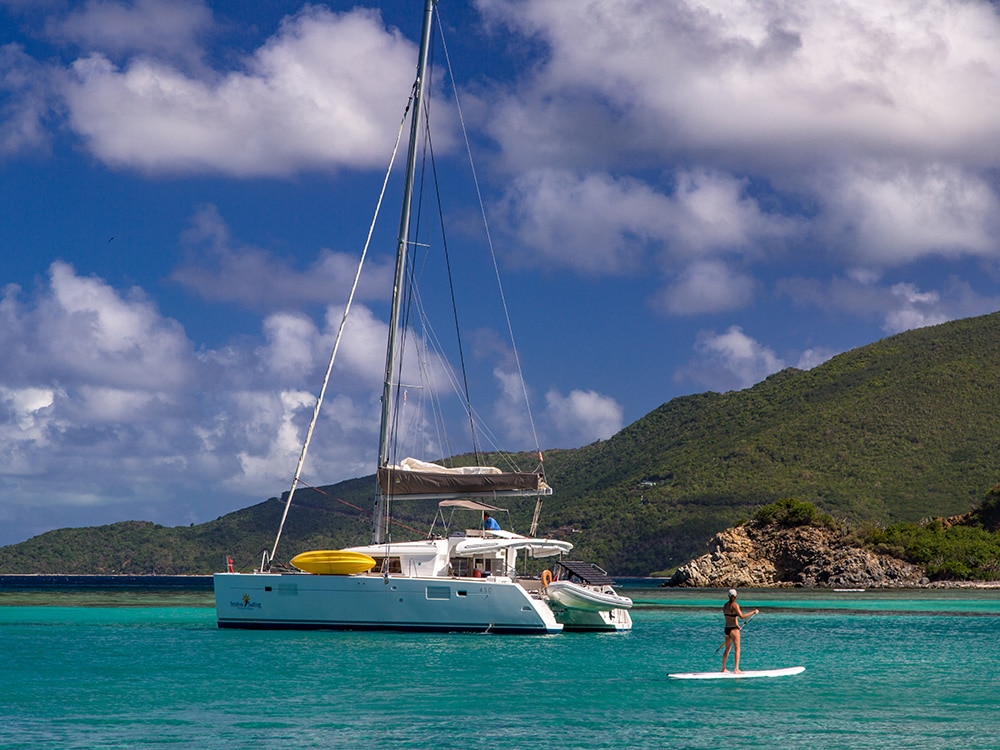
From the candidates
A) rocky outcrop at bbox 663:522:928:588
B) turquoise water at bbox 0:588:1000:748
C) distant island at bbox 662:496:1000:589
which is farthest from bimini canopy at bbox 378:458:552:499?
distant island at bbox 662:496:1000:589

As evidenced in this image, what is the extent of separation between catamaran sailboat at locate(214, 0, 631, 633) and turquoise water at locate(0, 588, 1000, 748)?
0.67 metres

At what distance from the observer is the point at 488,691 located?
22984 mm

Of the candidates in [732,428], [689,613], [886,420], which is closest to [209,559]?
[732,428]

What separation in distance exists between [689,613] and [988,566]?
5022 cm

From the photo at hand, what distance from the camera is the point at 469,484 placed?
35531 mm

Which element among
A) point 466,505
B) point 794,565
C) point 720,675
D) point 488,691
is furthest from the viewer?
point 794,565

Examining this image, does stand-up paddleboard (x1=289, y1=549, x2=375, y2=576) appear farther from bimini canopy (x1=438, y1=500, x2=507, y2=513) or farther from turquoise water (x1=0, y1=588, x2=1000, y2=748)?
bimini canopy (x1=438, y1=500, x2=507, y2=513)

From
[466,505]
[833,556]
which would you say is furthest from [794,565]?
[466,505]

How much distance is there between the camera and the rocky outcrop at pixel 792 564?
9306 centimetres

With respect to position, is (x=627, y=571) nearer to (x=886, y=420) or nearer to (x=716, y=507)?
(x=716, y=507)

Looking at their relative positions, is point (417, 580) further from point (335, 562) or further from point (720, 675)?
point (720, 675)

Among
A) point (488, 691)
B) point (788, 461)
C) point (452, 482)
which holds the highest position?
point (788, 461)

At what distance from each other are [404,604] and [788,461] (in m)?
102

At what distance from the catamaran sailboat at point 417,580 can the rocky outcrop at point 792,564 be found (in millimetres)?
59497
